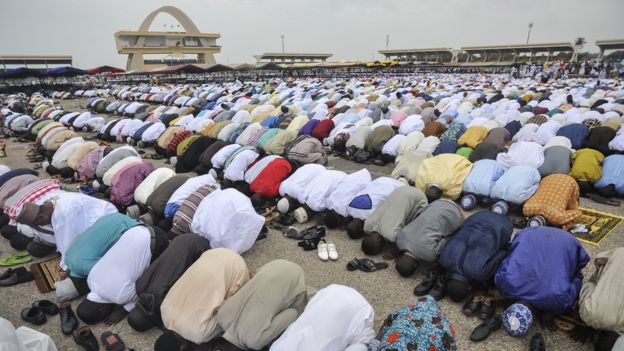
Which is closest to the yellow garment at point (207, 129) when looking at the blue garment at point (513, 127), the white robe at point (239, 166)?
the white robe at point (239, 166)

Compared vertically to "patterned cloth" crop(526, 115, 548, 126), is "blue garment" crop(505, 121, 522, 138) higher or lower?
lower

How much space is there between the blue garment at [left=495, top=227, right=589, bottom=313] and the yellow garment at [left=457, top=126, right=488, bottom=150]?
4.91 meters

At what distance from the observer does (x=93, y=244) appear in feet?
12.4

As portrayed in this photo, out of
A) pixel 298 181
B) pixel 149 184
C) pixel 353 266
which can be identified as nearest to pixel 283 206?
pixel 298 181

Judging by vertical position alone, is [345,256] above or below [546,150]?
below

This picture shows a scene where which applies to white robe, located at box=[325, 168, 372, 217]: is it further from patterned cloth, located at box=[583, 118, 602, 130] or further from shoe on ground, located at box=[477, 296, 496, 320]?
patterned cloth, located at box=[583, 118, 602, 130]

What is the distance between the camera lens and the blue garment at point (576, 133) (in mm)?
7169

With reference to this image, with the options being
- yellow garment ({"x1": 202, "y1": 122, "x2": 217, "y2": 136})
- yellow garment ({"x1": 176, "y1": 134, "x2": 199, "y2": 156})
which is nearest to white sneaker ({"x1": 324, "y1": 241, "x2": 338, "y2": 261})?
yellow garment ({"x1": 176, "y1": 134, "x2": 199, "y2": 156})

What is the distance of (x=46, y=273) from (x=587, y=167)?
837 cm

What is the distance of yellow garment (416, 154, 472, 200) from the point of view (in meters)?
5.68

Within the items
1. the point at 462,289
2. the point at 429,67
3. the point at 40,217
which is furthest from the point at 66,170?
the point at 429,67

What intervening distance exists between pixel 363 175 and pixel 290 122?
237 inches

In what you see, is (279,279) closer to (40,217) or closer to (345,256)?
(345,256)

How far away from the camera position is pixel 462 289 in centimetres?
338
